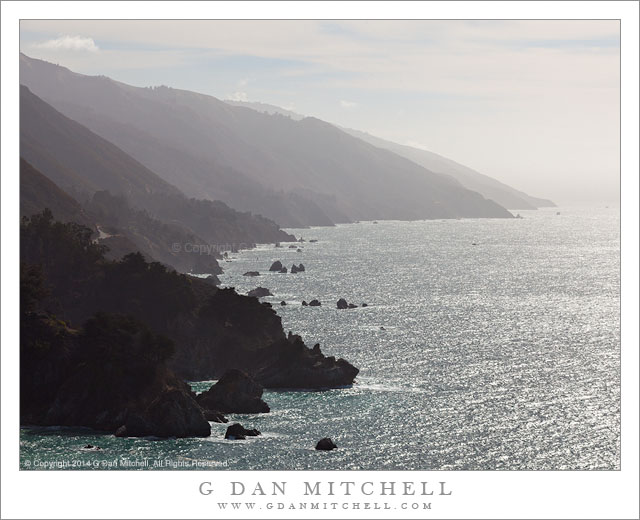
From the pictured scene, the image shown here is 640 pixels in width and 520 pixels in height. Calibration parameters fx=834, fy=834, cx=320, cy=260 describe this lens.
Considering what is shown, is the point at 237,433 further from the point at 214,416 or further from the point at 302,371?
the point at 302,371

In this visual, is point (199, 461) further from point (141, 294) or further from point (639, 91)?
point (141, 294)

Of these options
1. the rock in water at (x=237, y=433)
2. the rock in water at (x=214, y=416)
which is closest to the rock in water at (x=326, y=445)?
the rock in water at (x=237, y=433)

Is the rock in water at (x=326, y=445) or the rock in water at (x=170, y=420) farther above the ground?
the rock in water at (x=170, y=420)

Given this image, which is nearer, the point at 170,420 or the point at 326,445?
the point at 326,445

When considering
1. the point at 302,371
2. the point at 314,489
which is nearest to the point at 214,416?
the point at 302,371

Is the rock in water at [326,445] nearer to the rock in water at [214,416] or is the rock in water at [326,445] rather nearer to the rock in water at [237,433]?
the rock in water at [237,433]

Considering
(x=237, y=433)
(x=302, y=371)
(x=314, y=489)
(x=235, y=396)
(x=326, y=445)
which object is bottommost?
(x=326, y=445)

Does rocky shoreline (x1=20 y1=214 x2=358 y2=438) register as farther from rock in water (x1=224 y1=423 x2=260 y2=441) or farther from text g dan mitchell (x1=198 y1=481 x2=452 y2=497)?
text g dan mitchell (x1=198 y1=481 x2=452 y2=497)
